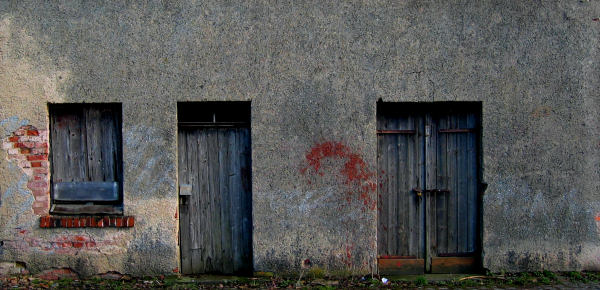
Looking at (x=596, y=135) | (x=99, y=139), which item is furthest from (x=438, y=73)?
(x=99, y=139)

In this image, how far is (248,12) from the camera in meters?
5.35

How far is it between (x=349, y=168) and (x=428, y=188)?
0.95 metres

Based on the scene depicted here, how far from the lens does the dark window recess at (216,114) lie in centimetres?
547

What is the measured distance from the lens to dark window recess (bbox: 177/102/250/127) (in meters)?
5.47

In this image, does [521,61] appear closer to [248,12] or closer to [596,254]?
[596,254]

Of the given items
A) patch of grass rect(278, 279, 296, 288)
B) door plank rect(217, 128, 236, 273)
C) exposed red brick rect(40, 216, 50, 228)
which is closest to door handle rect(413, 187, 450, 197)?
patch of grass rect(278, 279, 296, 288)

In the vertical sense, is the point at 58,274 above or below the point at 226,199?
below

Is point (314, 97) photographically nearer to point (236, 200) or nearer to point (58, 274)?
point (236, 200)

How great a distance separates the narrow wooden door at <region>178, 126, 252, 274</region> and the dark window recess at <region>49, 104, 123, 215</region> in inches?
28.6

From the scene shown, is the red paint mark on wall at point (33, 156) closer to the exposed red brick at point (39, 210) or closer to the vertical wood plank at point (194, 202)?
the exposed red brick at point (39, 210)

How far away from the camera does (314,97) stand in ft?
17.6

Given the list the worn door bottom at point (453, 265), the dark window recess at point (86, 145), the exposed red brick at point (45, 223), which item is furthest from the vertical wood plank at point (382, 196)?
the exposed red brick at point (45, 223)

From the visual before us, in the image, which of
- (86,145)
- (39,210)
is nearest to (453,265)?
(86,145)

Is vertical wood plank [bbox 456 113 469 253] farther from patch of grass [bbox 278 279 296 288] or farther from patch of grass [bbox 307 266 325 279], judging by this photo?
patch of grass [bbox 278 279 296 288]
